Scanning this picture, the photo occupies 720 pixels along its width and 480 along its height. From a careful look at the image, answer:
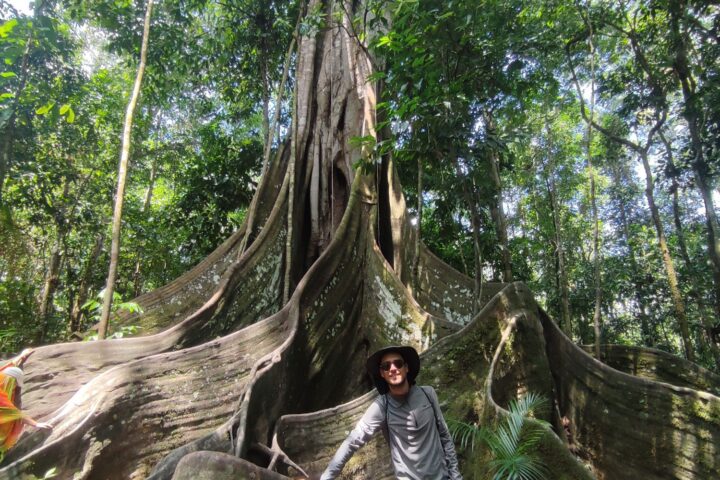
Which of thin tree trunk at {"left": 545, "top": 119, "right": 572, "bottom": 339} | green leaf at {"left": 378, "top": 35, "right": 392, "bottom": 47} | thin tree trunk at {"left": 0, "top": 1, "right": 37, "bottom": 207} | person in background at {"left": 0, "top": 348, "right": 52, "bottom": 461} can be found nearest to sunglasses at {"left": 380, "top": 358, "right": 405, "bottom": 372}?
person in background at {"left": 0, "top": 348, "right": 52, "bottom": 461}

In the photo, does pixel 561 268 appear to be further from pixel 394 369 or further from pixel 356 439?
pixel 356 439

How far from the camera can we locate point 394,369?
1988 millimetres

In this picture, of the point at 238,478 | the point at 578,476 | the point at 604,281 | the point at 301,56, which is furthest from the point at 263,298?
the point at 604,281

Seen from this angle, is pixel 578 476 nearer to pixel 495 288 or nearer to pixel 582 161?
→ pixel 495 288

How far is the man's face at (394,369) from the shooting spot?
1983 mm

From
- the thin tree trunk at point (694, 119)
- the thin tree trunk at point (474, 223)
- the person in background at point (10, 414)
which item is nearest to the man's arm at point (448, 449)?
the person in background at point (10, 414)

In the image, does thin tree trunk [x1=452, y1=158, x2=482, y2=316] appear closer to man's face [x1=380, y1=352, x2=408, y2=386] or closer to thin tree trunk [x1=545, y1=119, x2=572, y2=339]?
thin tree trunk [x1=545, y1=119, x2=572, y2=339]

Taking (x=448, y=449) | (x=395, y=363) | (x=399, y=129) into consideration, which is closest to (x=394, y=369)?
(x=395, y=363)

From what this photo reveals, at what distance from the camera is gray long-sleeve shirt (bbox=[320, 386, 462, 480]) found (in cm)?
187

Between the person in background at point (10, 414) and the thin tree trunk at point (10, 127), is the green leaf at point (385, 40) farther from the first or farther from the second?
the thin tree trunk at point (10, 127)

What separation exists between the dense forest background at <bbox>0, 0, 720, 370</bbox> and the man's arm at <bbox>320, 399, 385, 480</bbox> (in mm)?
2499

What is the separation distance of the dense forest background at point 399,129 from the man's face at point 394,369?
238 centimetres

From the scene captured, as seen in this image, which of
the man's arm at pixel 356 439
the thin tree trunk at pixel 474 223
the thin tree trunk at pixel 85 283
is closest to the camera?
the man's arm at pixel 356 439

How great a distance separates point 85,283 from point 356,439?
7.76m
